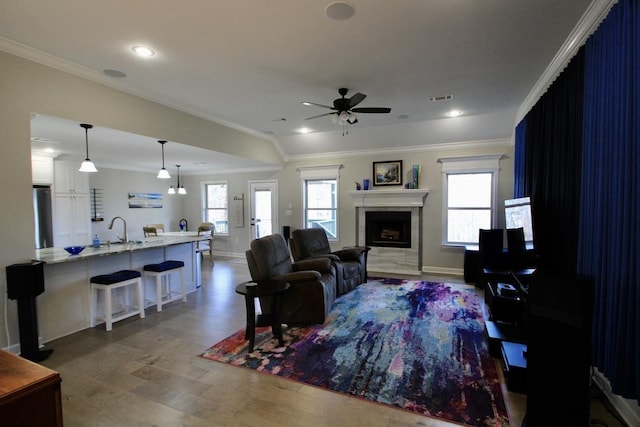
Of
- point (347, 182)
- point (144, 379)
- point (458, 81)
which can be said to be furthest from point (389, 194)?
point (144, 379)

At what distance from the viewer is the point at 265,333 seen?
3369 millimetres

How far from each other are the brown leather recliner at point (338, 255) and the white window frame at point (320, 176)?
1.84 meters

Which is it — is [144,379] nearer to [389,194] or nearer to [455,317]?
[455,317]

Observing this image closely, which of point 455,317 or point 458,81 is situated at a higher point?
point 458,81

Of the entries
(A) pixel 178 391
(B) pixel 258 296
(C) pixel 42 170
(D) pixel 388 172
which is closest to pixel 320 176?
(D) pixel 388 172

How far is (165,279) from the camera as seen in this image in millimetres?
4641

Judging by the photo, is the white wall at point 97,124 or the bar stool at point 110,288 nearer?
the white wall at point 97,124

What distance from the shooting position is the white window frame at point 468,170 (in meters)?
5.68

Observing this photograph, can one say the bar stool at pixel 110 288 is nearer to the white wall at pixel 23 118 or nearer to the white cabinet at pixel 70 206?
the white wall at pixel 23 118

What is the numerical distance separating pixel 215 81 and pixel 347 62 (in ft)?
5.23

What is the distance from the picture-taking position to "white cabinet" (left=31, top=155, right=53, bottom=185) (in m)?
5.38

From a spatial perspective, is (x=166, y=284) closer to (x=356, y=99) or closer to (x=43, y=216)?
(x=43, y=216)

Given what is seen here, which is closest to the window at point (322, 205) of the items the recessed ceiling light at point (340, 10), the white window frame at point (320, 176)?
the white window frame at point (320, 176)

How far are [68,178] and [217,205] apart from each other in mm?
3383
